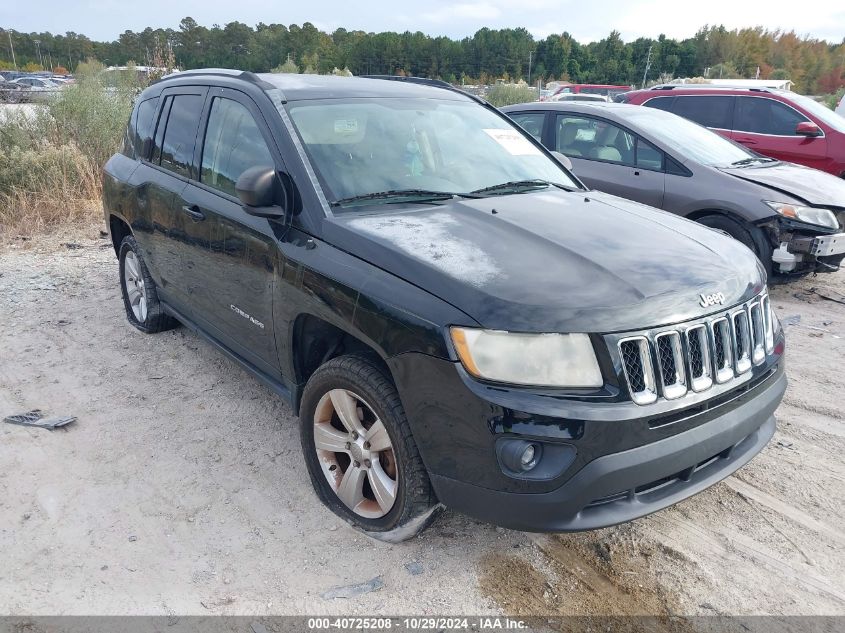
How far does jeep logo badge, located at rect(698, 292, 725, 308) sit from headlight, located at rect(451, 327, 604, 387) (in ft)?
1.79

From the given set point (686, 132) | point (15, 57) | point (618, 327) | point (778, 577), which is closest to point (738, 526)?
point (778, 577)

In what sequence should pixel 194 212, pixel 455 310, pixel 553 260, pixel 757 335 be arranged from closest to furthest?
1. pixel 455 310
2. pixel 553 260
3. pixel 757 335
4. pixel 194 212

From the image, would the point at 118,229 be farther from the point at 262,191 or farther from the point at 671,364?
the point at 671,364

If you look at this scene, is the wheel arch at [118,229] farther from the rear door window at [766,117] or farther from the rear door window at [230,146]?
the rear door window at [766,117]

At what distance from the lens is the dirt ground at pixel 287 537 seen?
251 centimetres

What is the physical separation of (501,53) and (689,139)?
89.9 metres

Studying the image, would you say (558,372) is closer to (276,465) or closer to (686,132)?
(276,465)

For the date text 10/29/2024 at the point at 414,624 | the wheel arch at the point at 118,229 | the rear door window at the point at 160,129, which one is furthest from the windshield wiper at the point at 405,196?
the wheel arch at the point at 118,229

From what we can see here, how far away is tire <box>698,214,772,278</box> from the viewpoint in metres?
5.81

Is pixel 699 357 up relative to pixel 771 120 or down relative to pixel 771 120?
down

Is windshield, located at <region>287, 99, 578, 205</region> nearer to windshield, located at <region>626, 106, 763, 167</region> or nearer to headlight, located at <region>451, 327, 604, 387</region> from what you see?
headlight, located at <region>451, 327, 604, 387</region>

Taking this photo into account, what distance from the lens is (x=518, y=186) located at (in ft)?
11.6

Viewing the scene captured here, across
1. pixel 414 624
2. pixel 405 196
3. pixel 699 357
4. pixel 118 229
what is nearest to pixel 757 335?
pixel 699 357

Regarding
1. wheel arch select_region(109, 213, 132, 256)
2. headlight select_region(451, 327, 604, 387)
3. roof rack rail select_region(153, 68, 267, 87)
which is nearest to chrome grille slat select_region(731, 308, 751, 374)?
headlight select_region(451, 327, 604, 387)
